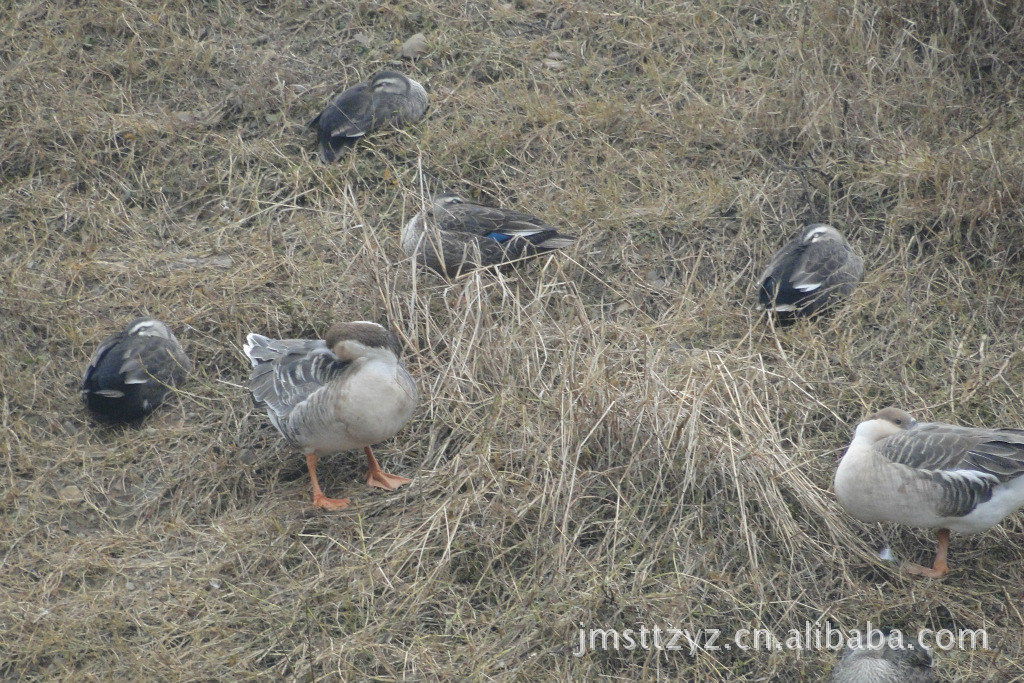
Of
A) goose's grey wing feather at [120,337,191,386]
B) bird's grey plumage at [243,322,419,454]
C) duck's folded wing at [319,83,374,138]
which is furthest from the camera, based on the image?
duck's folded wing at [319,83,374,138]

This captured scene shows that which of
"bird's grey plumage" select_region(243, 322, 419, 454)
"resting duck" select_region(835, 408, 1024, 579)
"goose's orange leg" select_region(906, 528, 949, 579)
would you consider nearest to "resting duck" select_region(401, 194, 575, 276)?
"bird's grey plumage" select_region(243, 322, 419, 454)

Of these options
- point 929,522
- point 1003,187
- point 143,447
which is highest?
point 1003,187

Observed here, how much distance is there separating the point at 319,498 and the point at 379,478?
0.31 metres

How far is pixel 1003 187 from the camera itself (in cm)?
584

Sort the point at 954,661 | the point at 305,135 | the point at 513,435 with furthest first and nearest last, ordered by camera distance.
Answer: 1. the point at 305,135
2. the point at 513,435
3. the point at 954,661

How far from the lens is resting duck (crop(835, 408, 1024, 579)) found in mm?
4070

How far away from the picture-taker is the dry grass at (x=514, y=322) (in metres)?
4.10

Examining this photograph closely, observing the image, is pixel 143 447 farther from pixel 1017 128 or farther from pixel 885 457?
pixel 1017 128

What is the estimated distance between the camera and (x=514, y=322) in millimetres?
5148

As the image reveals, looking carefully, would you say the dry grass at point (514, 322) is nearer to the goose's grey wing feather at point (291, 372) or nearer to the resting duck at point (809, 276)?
the resting duck at point (809, 276)

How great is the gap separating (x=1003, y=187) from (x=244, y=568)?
4.84m

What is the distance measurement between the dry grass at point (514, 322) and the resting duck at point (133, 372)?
13 cm

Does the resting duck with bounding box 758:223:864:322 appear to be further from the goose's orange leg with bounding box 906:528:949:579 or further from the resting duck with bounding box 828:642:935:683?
the resting duck with bounding box 828:642:935:683

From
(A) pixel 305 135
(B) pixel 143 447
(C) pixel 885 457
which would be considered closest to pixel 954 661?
(C) pixel 885 457
